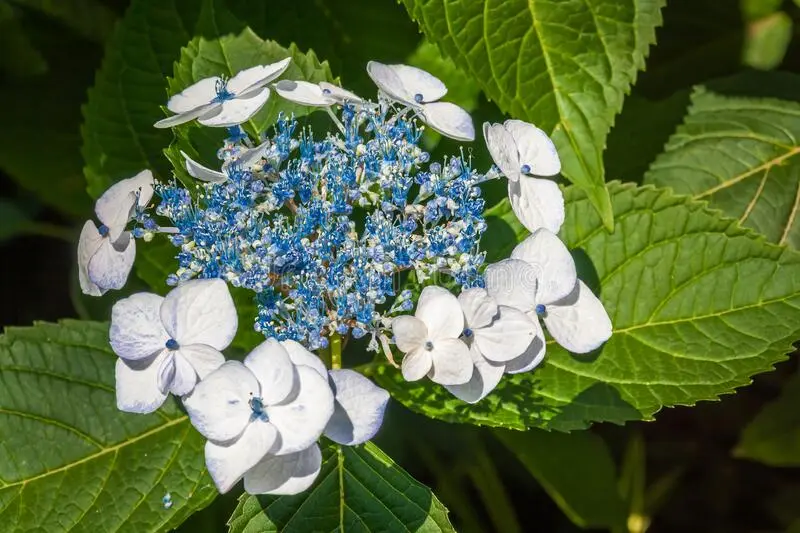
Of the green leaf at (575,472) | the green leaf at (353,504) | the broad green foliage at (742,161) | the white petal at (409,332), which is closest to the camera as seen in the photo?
the white petal at (409,332)

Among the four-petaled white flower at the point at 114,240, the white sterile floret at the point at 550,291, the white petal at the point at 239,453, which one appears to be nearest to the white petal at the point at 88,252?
the four-petaled white flower at the point at 114,240

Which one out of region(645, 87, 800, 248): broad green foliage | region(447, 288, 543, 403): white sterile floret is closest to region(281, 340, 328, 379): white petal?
region(447, 288, 543, 403): white sterile floret

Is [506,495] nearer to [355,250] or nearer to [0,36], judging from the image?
[355,250]

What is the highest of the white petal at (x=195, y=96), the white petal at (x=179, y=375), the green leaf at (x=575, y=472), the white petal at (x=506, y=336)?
the white petal at (x=195, y=96)

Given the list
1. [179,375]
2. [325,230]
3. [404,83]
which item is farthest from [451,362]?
[404,83]

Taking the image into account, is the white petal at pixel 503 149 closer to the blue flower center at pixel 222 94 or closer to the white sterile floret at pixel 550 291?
the white sterile floret at pixel 550 291

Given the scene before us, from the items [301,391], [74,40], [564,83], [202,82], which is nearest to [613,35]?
[564,83]
